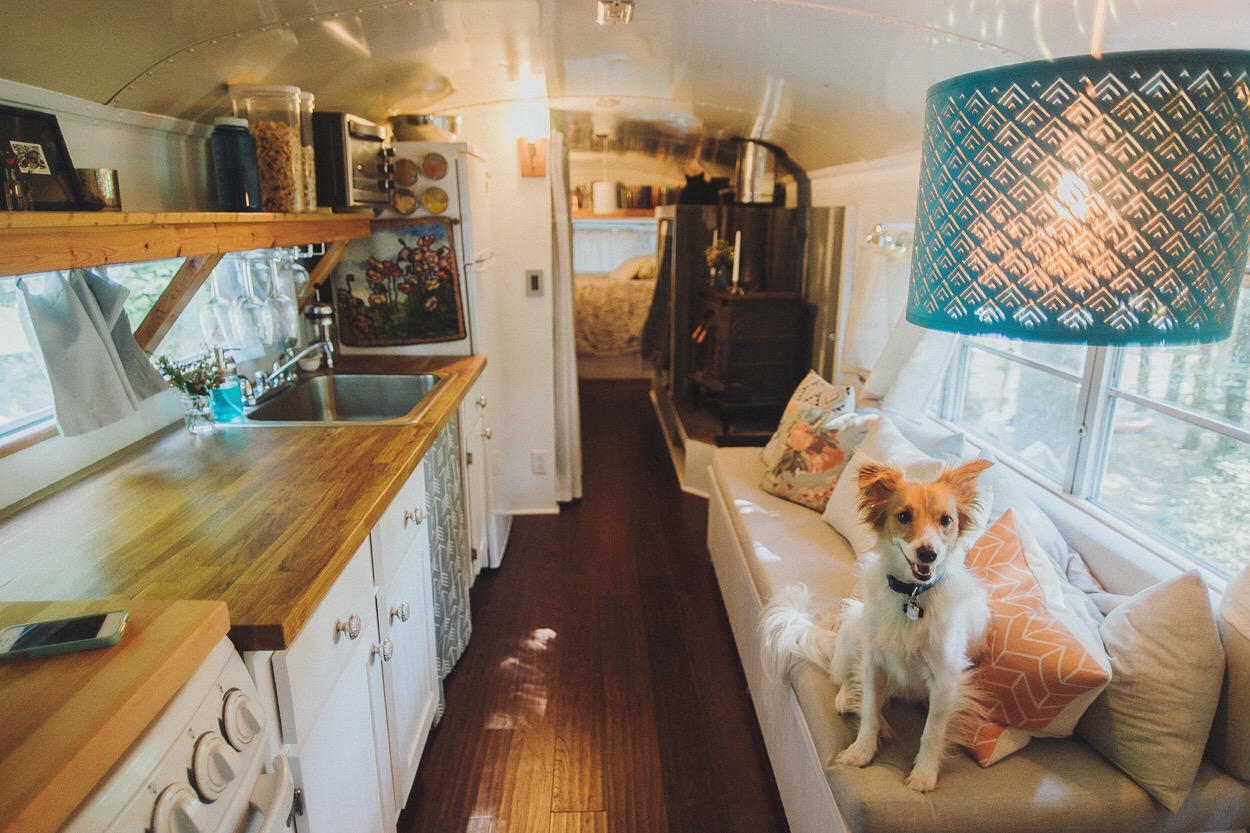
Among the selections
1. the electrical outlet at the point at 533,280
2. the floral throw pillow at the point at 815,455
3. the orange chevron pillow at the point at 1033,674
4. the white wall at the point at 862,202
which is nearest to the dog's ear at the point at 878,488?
the orange chevron pillow at the point at 1033,674

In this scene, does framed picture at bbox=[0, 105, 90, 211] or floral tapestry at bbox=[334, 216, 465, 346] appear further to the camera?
floral tapestry at bbox=[334, 216, 465, 346]

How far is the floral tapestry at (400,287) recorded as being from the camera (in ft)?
9.66

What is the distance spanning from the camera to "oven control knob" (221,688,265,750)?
3.24ft

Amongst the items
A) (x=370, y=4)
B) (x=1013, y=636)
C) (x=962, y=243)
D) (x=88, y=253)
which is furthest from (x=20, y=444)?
(x=1013, y=636)

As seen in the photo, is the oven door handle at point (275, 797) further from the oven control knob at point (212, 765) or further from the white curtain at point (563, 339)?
the white curtain at point (563, 339)

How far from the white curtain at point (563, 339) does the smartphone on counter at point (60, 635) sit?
9.42 ft

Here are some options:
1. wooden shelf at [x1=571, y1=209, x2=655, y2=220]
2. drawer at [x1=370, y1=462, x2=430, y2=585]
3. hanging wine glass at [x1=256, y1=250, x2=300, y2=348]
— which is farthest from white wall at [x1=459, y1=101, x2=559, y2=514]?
wooden shelf at [x1=571, y1=209, x2=655, y2=220]

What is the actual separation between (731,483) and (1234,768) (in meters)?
1.72

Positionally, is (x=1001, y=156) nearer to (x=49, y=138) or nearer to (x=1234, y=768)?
(x=1234, y=768)

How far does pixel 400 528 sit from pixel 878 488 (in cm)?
112

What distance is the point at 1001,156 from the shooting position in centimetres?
71

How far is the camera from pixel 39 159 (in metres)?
1.25

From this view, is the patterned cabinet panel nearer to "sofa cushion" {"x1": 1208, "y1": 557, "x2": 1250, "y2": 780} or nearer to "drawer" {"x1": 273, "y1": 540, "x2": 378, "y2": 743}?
"drawer" {"x1": 273, "y1": 540, "x2": 378, "y2": 743}

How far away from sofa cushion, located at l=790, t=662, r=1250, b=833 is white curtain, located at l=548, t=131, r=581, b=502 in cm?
271
